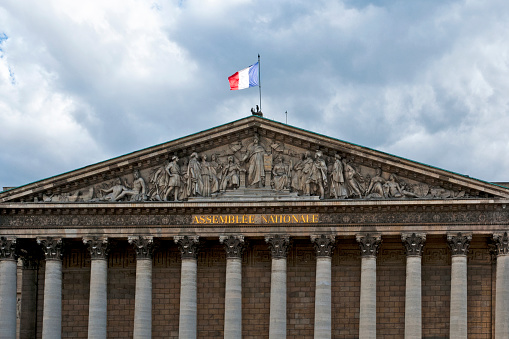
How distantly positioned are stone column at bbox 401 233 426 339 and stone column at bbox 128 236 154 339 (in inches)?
453

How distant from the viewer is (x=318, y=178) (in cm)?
4219

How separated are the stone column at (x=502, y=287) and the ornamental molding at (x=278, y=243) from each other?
9234 mm

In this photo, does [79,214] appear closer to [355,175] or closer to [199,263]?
[199,263]

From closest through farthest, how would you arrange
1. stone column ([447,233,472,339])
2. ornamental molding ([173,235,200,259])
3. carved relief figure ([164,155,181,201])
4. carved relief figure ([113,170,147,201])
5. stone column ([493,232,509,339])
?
1. stone column ([493,232,509,339])
2. stone column ([447,233,472,339])
3. ornamental molding ([173,235,200,259])
4. carved relief figure ([164,155,181,201])
5. carved relief figure ([113,170,147,201])

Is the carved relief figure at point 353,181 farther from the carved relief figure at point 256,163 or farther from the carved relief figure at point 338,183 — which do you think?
the carved relief figure at point 256,163

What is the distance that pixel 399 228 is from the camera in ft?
137

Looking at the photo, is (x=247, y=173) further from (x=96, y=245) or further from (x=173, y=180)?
(x=96, y=245)

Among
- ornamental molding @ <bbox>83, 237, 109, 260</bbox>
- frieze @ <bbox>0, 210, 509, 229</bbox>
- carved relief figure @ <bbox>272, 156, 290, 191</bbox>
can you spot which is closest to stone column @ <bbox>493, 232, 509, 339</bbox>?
frieze @ <bbox>0, 210, 509, 229</bbox>

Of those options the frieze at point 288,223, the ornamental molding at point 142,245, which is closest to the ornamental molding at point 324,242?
the frieze at point 288,223

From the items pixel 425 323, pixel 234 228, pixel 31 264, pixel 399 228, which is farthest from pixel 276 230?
pixel 31 264

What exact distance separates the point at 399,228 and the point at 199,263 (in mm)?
9546

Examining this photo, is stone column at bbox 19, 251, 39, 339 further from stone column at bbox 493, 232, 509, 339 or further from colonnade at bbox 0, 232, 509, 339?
stone column at bbox 493, 232, 509, 339

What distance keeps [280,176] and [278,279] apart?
15.3 ft

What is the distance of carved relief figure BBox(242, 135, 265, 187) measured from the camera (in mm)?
42625
